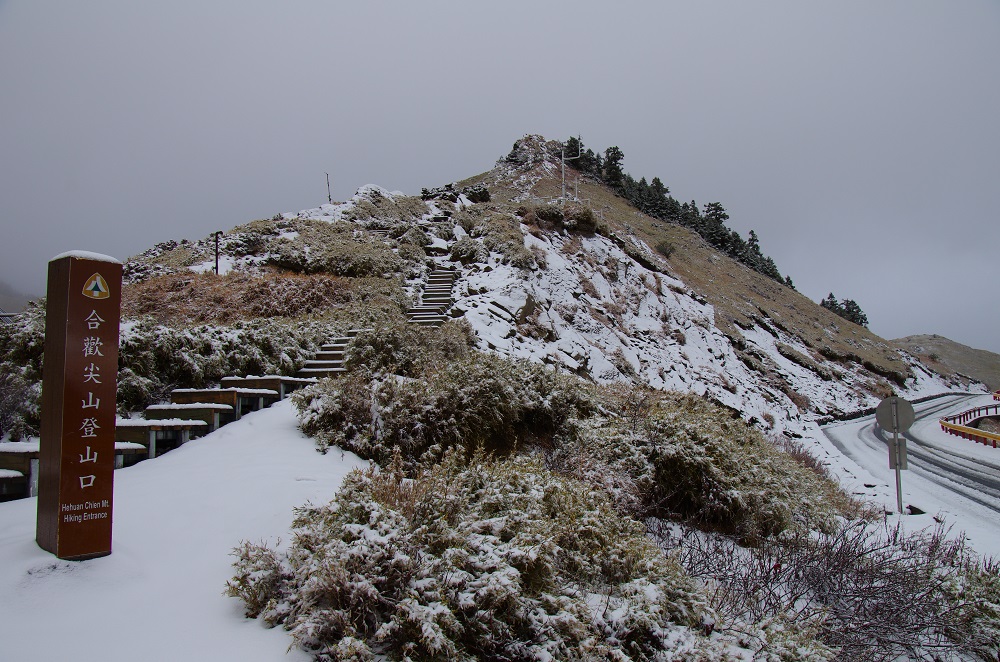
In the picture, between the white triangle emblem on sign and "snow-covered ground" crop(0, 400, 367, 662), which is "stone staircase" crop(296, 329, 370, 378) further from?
the white triangle emblem on sign

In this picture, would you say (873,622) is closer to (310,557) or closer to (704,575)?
(704,575)

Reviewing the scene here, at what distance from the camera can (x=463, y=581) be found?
2971 mm

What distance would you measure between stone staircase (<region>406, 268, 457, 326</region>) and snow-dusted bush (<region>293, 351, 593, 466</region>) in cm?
536

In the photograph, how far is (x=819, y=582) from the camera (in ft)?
15.1

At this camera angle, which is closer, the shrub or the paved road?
the paved road

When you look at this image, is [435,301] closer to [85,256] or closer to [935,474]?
[85,256]

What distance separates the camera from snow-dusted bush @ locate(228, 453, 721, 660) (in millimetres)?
2793

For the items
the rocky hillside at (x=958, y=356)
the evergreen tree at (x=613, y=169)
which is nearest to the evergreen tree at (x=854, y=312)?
the rocky hillside at (x=958, y=356)

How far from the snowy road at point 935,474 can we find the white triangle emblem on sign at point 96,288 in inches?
426

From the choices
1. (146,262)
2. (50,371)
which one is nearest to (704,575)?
(50,371)

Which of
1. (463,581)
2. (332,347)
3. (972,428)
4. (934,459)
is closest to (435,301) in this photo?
(332,347)

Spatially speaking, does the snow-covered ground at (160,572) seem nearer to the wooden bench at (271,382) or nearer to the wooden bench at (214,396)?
the wooden bench at (214,396)

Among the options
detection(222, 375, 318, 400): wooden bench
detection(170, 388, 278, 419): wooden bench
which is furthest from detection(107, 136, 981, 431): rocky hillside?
detection(170, 388, 278, 419): wooden bench

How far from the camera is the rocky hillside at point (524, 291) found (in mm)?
13375
